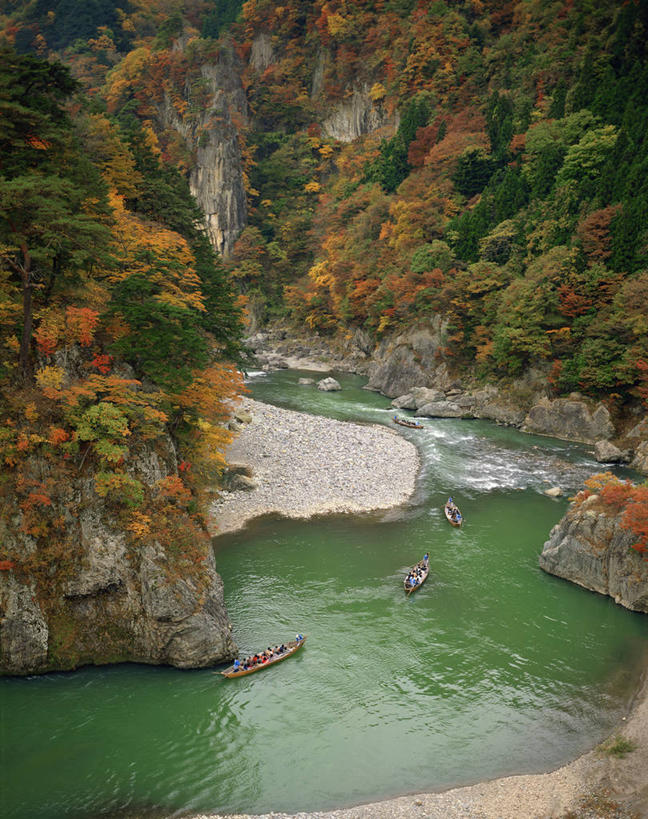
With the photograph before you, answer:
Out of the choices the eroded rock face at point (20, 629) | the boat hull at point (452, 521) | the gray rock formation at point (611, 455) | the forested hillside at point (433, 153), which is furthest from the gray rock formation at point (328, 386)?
the eroded rock face at point (20, 629)

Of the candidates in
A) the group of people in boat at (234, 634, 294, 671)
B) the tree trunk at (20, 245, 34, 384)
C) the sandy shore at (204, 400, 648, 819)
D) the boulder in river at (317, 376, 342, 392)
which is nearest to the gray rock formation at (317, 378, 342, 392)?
the boulder in river at (317, 376, 342, 392)

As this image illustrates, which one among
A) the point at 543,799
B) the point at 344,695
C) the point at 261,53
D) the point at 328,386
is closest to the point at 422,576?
the point at 344,695

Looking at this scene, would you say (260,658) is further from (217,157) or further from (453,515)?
(217,157)

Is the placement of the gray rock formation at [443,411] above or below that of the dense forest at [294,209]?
below

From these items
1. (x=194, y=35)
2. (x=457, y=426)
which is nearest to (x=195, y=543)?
(x=457, y=426)

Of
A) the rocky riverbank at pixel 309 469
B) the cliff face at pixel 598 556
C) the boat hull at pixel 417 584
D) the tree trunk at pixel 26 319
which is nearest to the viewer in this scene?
the tree trunk at pixel 26 319

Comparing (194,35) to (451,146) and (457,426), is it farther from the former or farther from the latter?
(457,426)

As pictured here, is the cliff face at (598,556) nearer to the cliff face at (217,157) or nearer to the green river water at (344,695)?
the green river water at (344,695)
